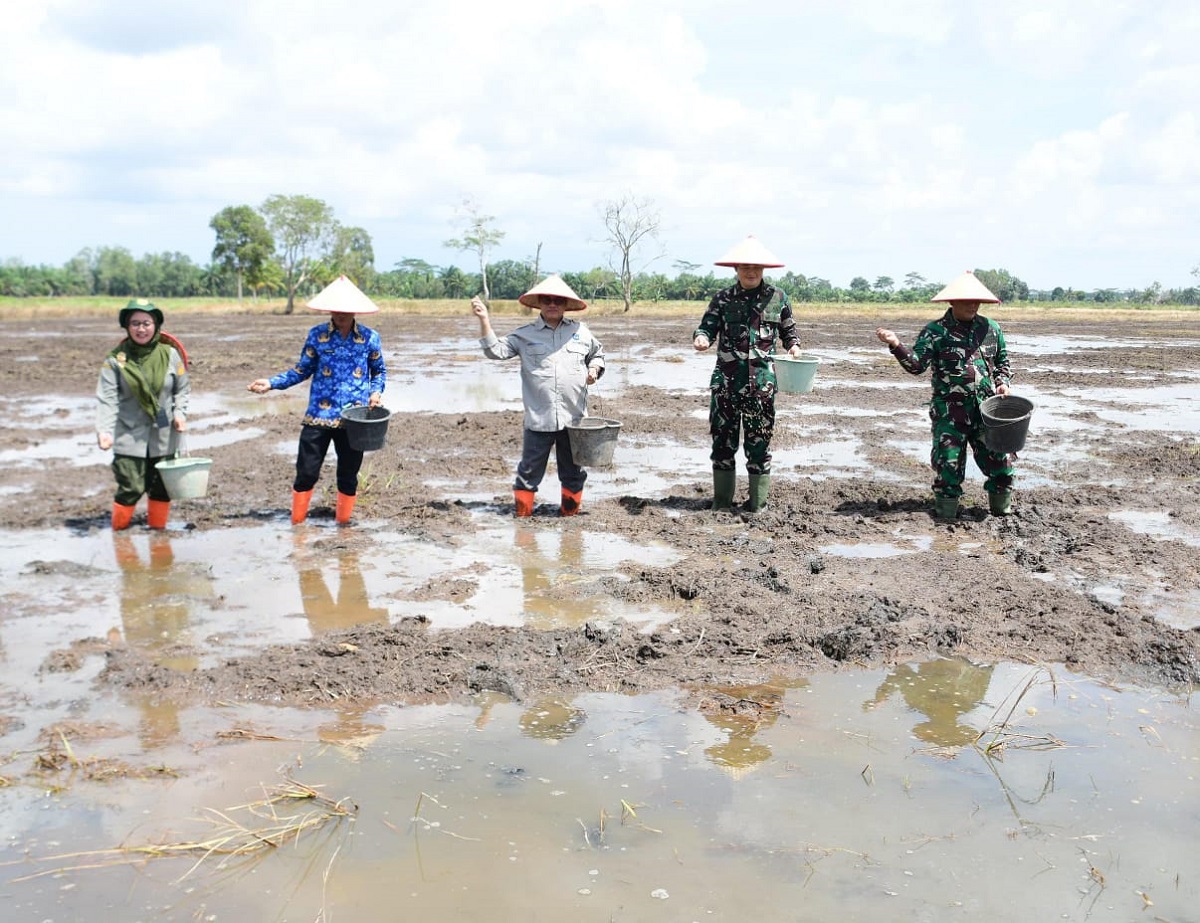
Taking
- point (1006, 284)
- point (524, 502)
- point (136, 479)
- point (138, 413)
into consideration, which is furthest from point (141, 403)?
point (1006, 284)

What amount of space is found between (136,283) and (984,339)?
360 ft

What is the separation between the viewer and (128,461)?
7.20 metres

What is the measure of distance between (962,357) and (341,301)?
173 inches

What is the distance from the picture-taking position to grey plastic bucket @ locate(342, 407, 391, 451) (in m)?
7.05

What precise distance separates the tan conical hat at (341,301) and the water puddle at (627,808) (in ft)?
10.9

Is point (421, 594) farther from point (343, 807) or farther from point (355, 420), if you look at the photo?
point (343, 807)

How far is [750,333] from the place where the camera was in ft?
25.3


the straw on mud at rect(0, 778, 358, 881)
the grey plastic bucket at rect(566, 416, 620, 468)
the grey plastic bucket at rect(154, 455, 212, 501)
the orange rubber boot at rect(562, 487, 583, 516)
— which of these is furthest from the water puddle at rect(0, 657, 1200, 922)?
the orange rubber boot at rect(562, 487, 583, 516)

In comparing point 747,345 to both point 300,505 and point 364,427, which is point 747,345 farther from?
point 300,505

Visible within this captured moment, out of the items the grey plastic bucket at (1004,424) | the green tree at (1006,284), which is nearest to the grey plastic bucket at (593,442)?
the grey plastic bucket at (1004,424)

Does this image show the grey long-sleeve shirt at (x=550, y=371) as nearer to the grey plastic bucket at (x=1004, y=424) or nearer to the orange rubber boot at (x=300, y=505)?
the orange rubber boot at (x=300, y=505)

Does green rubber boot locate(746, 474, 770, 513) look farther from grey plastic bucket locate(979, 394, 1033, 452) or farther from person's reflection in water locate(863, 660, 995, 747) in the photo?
person's reflection in water locate(863, 660, 995, 747)

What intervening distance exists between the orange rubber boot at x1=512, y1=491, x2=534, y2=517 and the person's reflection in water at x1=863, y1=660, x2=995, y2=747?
3626mm

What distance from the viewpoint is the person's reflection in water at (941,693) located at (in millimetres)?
4215
